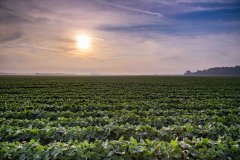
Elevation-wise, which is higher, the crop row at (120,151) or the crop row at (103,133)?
the crop row at (120,151)

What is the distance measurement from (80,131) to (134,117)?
337 centimetres

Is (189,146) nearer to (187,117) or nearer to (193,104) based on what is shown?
(187,117)

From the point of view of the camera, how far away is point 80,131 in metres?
6.82

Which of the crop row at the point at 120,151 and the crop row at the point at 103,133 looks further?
the crop row at the point at 103,133

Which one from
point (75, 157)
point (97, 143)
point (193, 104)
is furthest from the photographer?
point (193, 104)

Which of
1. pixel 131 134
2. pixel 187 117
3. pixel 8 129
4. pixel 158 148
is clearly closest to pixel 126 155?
pixel 158 148

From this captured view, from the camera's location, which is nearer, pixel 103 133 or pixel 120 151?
pixel 120 151

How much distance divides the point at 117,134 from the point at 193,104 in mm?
9883

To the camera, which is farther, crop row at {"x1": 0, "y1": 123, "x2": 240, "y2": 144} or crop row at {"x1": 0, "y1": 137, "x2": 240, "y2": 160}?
crop row at {"x1": 0, "y1": 123, "x2": 240, "y2": 144}

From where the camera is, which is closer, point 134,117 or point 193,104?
point 134,117

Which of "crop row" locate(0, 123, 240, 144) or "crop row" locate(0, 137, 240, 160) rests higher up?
"crop row" locate(0, 137, 240, 160)

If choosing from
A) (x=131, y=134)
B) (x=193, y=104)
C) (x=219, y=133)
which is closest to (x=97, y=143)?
(x=131, y=134)

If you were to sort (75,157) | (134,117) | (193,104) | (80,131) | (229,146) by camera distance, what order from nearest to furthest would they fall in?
(75,157) < (229,146) < (80,131) < (134,117) < (193,104)

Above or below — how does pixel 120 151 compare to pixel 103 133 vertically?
above
